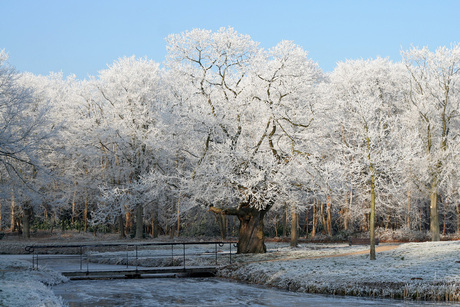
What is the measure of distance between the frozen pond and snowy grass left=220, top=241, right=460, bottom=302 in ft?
2.48

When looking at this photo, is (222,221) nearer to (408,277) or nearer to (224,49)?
(224,49)

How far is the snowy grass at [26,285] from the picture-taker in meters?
13.1

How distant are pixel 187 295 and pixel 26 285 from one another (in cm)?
526

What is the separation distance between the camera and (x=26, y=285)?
1670 centimetres

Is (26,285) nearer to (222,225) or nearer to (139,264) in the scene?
(139,264)

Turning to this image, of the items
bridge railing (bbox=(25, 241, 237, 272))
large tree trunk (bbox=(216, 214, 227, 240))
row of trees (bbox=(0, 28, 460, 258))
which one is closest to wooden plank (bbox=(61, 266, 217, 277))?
bridge railing (bbox=(25, 241, 237, 272))

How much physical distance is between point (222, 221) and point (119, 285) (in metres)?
24.0

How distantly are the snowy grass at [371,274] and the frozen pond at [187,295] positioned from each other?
2.48ft

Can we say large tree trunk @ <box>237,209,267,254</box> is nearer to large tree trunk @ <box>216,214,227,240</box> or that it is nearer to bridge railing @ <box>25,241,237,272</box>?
bridge railing @ <box>25,241,237,272</box>

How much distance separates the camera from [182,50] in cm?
2825

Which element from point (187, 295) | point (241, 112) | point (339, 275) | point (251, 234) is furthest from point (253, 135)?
point (187, 295)

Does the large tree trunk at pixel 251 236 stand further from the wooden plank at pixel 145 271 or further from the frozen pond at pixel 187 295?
the frozen pond at pixel 187 295

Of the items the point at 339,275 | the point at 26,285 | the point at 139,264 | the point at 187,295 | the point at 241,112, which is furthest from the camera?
the point at 139,264

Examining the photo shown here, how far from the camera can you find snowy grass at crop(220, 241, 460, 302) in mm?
16797
